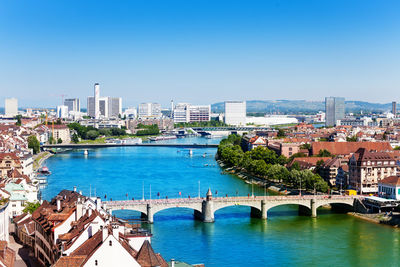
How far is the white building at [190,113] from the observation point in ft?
516

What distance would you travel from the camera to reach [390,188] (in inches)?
1286

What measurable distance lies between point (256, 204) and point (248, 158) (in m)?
20.9

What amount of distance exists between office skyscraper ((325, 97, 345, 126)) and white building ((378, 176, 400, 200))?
115 meters

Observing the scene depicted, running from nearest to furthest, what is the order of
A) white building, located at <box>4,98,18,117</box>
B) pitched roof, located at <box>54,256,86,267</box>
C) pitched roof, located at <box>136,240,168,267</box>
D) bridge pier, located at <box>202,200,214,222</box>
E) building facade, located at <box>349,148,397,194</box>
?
pitched roof, located at <box>136,240,168,267</box> → pitched roof, located at <box>54,256,86,267</box> → bridge pier, located at <box>202,200,214,222</box> → building facade, located at <box>349,148,397,194</box> → white building, located at <box>4,98,18,117</box>

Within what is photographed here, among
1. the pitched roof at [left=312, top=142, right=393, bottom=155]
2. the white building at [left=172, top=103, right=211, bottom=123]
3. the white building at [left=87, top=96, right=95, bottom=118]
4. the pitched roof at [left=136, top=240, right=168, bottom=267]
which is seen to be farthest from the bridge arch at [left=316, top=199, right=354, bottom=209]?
the white building at [left=87, top=96, right=95, bottom=118]

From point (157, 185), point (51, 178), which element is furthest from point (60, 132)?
point (157, 185)

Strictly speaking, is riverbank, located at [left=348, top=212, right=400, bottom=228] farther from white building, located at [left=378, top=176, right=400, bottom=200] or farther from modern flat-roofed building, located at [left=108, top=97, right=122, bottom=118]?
modern flat-roofed building, located at [left=108, top=97, right=122, bottom=118]

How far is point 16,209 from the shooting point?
25906mm

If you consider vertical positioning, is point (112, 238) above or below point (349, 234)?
above

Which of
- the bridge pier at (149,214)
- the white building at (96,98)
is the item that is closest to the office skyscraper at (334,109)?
the white building at (96,98)

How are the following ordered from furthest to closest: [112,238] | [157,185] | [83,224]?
[157,185] → [83,224] → [112,238]

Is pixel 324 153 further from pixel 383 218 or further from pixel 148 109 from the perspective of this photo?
pixel 148 109

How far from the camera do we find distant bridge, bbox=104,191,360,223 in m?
28.0

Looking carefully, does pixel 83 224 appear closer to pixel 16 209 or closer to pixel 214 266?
pixel 214 266
